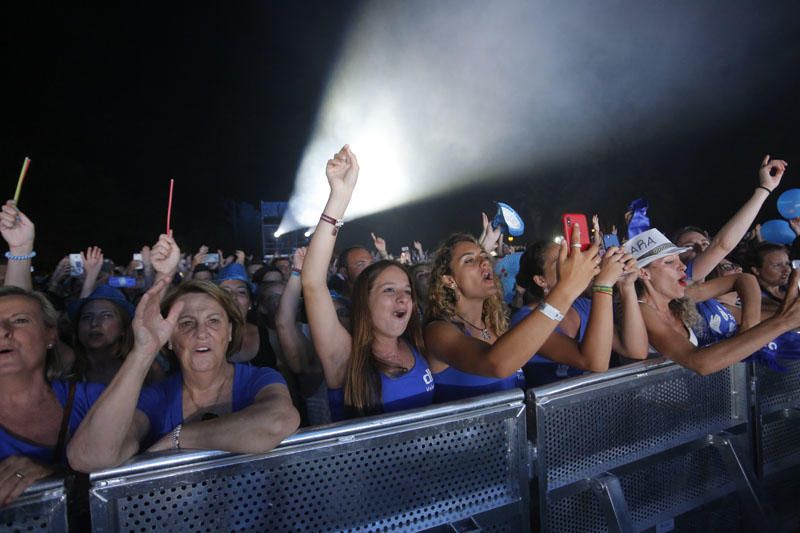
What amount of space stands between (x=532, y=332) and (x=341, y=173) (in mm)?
1292

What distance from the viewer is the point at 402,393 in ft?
7.61

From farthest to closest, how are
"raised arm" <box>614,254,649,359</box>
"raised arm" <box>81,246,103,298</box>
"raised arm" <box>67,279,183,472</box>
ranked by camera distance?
"raised arm" <box>81,246,103,298</box> < "raised arm" <box>614,254,649,359</box> < "raised arm" <box>67,279,183,472</box>

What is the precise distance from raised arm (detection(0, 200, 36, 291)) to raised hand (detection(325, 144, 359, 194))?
6.67 ft

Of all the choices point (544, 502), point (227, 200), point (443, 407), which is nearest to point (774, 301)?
point (544, 502)

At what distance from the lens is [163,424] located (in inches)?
80.0

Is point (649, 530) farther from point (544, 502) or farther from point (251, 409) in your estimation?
point (251, 409)

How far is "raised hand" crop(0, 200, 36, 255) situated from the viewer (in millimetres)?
2830

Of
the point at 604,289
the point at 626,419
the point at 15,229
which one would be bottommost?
the point at 626,419

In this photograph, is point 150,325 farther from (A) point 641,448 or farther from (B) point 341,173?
(A) point 641,448

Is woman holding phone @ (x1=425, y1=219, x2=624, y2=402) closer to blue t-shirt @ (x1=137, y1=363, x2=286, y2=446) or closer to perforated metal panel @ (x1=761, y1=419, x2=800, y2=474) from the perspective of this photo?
blue t-shirt @ (x1=137, y1=363, x2=286, y2=446)

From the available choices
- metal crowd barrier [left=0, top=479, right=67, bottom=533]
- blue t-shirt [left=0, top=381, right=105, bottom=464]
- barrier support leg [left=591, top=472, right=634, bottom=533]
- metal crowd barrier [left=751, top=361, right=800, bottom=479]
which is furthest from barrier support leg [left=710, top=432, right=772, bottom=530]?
blue t-shirt [left=0, top=381, right=105, bottom=464]

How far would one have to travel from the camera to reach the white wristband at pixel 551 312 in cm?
204

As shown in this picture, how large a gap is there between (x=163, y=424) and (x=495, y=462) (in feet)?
4.97

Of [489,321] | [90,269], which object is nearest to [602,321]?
[489,321]
